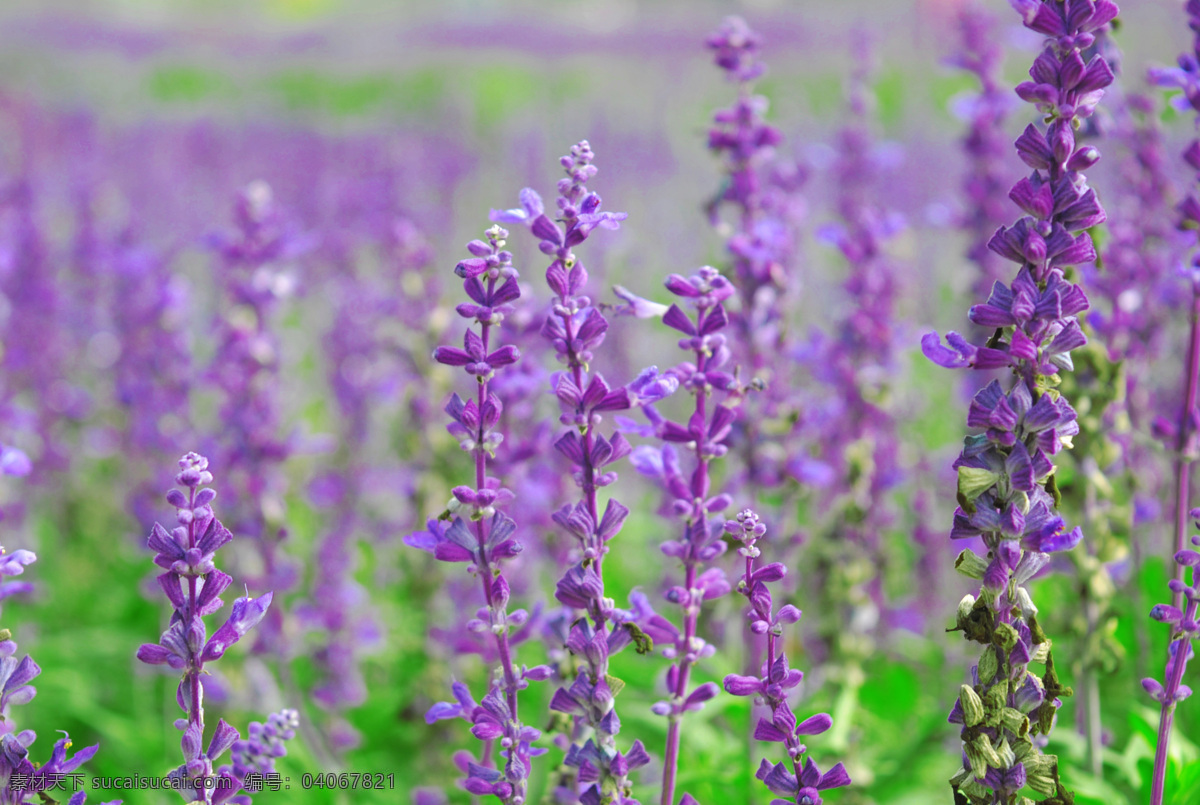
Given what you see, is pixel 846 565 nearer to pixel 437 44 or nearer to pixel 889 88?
pixel 889 88

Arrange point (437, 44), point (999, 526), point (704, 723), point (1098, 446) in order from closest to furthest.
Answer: point (999, 526) < point (1098, 446) < point (704, 723) < point (437, 44)

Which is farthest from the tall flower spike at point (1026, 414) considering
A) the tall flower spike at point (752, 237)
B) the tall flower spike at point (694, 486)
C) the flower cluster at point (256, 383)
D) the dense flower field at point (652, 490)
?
the flower cluster at point (256, 383)

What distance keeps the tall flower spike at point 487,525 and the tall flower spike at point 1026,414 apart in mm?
873

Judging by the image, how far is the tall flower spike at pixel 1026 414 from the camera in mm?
1980

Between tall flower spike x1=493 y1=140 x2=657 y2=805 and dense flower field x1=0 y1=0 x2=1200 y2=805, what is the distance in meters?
0.01

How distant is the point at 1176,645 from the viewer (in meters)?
2.31

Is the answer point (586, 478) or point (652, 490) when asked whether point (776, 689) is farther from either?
point (652, 490)

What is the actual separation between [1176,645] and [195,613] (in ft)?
6.93

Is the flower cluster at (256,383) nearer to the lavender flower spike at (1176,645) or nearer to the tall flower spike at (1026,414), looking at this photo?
the tall flower spike at (1026,414)

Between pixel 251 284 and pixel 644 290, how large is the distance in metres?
5.44

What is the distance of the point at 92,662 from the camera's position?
201 inches

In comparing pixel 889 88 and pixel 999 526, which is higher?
pixel 889 88

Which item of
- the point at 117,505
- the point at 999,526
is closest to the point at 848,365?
the point at 999,526

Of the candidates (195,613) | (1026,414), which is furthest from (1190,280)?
(195,613)
